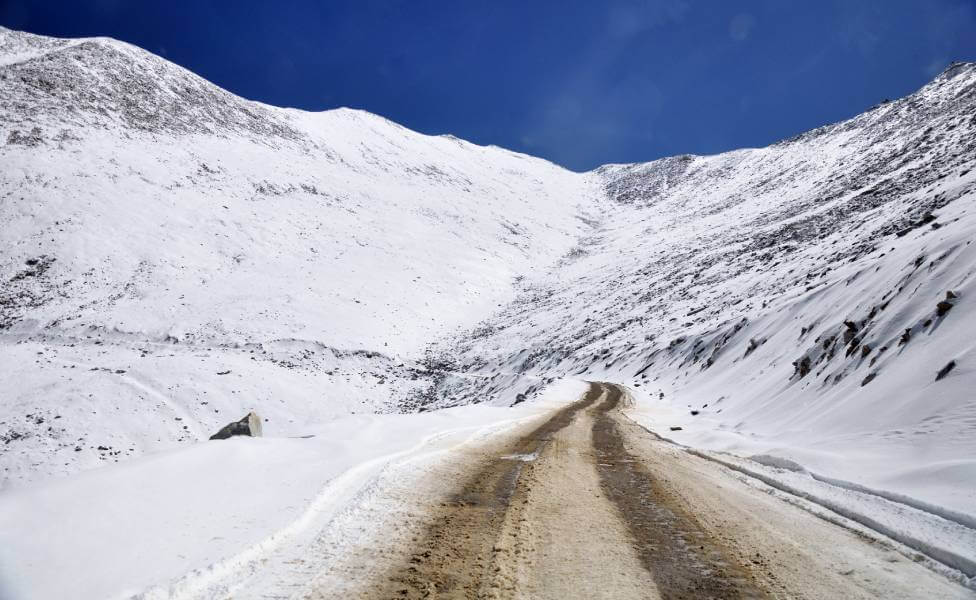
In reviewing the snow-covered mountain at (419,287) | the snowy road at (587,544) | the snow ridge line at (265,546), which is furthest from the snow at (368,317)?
the snowy road at (587,544)

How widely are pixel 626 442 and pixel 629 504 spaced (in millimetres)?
4671

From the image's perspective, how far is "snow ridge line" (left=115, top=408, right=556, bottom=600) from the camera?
296cm

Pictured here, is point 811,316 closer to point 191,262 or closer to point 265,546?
point 265,546

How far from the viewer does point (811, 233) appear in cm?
3528

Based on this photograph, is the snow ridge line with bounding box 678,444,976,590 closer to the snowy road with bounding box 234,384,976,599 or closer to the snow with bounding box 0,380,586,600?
the snowy road with bounding box 234,384,976,599

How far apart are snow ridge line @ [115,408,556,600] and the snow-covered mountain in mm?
5800

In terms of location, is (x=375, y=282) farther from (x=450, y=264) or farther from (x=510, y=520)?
(x=510, y=520)

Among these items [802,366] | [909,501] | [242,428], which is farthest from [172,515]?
[802,366]

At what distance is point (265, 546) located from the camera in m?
3.69

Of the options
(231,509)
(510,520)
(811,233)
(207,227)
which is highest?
(207,227)

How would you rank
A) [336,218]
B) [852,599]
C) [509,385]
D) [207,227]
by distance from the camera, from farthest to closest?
[336,218], [207,227], [509,385], [852,599]

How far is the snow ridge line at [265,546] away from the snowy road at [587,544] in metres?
0.22

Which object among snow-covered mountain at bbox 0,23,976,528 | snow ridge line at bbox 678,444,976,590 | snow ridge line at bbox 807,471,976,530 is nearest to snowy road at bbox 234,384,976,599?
snow ridge line at bbox 678,444,976,590

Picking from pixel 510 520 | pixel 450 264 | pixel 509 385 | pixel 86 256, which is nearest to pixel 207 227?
pixel 86 256
